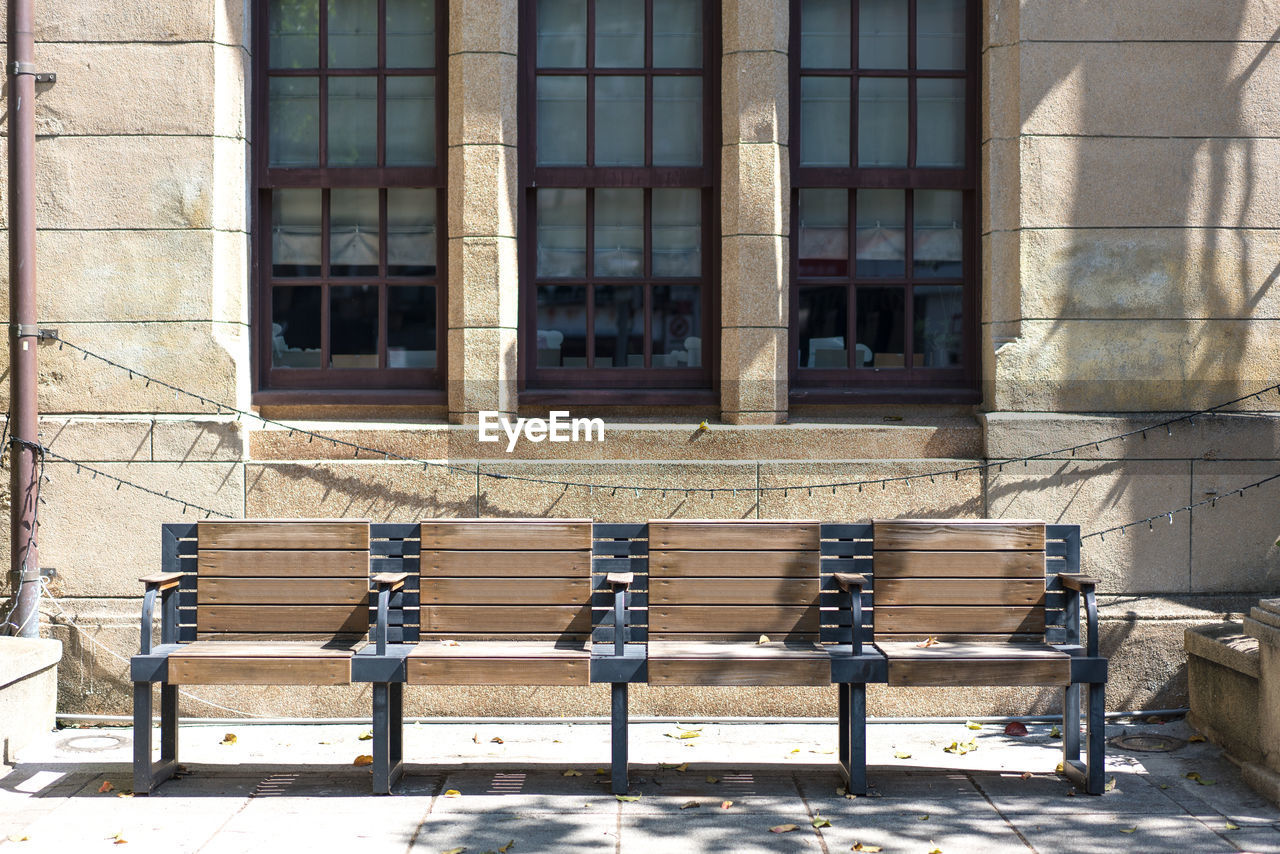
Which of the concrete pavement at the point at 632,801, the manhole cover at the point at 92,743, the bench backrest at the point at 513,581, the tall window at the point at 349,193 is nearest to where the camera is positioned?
the concrete pavement at the point at 632,801

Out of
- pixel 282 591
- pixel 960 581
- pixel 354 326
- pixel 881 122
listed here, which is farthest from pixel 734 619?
pixel 881 122

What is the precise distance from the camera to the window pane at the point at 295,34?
787 centimetres

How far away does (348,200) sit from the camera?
7922 millimetres

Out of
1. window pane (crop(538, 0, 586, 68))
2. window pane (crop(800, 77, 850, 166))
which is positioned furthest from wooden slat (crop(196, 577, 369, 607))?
window pane (crop(800, 77, 850, 166))

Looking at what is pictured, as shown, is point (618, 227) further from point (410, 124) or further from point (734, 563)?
point (734, 563)

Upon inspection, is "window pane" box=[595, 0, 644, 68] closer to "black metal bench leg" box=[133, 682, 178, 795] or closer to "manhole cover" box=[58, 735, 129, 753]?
"black metal bench leg" box=[133, 682, 178, 795]

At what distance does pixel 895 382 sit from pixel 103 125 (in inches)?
187

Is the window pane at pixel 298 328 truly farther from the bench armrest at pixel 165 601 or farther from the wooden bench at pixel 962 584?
the wooden bench at pixel 962 584

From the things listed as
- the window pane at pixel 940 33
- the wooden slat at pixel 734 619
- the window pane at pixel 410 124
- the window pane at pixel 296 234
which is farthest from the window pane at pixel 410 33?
the wooden slat at pixel 734 619

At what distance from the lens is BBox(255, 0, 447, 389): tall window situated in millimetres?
7844

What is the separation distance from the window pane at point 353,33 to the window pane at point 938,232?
132 inches

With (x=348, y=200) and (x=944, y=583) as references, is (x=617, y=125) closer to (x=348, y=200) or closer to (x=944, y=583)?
(x=348, y=200)

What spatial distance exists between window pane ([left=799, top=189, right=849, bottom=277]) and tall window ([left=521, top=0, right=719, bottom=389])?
55 cm

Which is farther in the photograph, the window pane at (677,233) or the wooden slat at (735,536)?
the window pane at (677,233)
